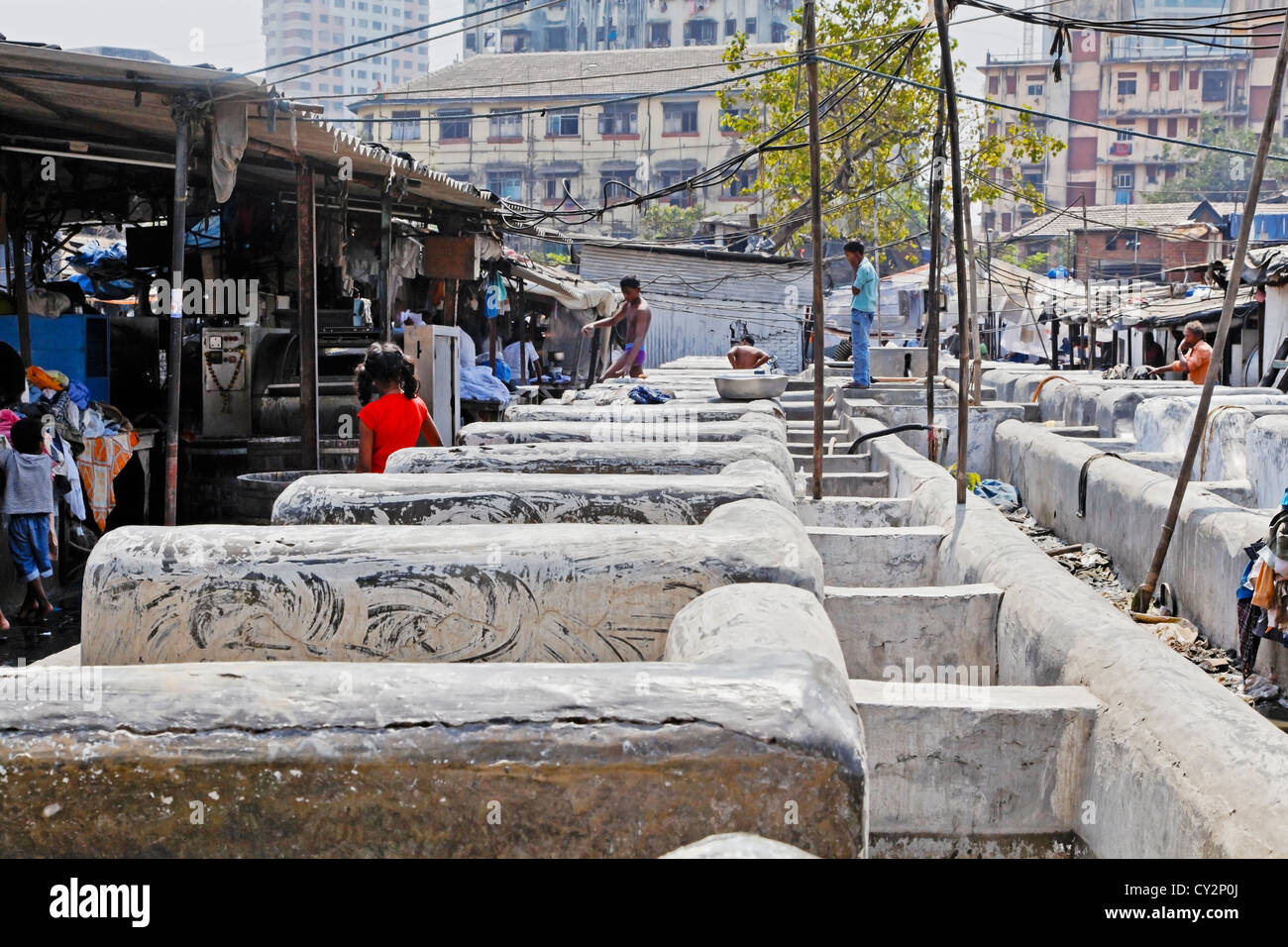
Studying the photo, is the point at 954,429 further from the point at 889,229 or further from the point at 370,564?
the point at 889,229

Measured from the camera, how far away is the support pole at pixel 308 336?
8.71 m

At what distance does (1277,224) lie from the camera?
33.9 metres

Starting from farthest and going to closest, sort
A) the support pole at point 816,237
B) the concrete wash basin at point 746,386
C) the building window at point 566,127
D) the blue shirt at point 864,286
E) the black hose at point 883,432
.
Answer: the building window at point 566,127 < the blue shirt at point 864,286 < the concrete wash basin at point 746,386 < the black hose at point 883,432 < the support pole at point 816,237

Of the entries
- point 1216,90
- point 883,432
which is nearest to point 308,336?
point 883,432

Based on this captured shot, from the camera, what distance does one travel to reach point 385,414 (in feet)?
21.0

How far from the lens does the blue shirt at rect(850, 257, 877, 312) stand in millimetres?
12336

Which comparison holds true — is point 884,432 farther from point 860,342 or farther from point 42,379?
point 42,379

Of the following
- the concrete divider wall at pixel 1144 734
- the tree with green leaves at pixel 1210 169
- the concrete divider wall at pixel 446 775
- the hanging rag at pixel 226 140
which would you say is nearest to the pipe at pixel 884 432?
the concrete divider wall at pixel 1144 734

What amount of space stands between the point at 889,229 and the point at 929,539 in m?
22.6

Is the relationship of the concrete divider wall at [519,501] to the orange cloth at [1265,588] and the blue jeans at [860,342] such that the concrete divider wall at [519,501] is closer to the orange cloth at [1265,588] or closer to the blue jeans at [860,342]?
the orange cloth at [1265,588]

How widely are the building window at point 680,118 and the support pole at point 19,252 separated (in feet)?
153

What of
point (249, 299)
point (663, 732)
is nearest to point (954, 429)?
point (249, 299)

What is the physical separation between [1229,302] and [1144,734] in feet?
11.9
